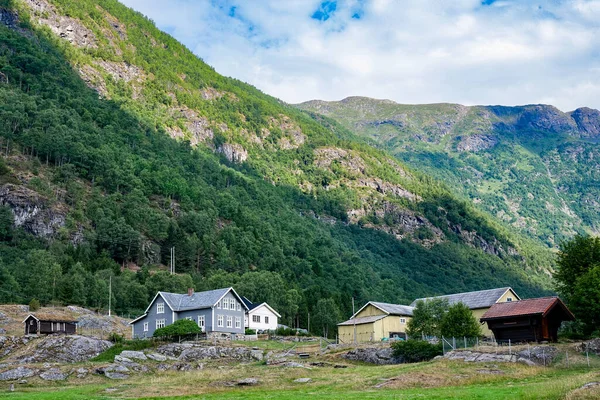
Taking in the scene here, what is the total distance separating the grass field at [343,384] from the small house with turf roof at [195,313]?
33031mm

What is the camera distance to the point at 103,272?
130625 millimetres

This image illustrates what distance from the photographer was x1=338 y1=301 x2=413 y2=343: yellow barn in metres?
96.8

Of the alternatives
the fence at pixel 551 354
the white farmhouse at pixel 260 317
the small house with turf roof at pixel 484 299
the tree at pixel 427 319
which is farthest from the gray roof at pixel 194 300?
the fence at pixel 551 354

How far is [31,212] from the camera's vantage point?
520ft

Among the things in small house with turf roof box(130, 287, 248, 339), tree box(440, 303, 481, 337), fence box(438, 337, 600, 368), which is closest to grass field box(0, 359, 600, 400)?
fence box(438, 337, 600, 368)

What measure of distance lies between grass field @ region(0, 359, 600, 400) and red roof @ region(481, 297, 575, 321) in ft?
50.8

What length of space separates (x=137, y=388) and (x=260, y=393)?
12.8m

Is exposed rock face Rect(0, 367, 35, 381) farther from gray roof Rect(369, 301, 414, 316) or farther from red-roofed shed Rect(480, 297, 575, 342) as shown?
gray roof Rect(369, 301, 414, 316)

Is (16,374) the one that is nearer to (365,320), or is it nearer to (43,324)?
(43,324)

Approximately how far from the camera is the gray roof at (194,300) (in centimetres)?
9888

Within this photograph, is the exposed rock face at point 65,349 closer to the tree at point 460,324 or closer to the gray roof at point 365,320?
the gray roof at point 365,320

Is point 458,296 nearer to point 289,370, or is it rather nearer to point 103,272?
point 289,370

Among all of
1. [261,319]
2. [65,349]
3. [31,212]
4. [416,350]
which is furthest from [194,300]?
[31,212]

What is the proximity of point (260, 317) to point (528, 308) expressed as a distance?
53.3 m
